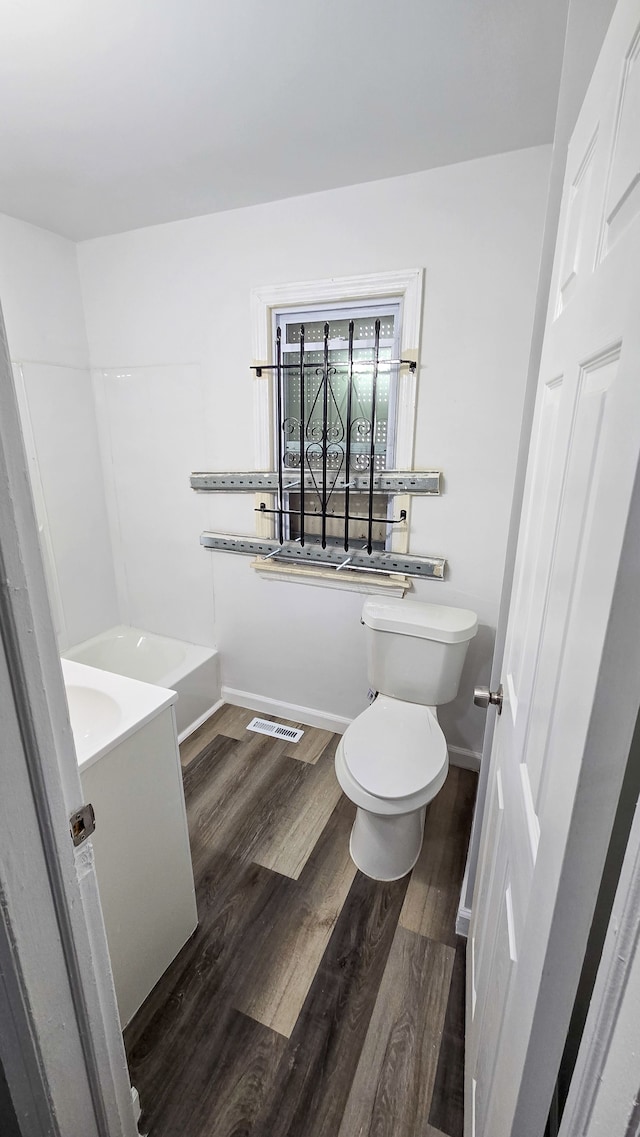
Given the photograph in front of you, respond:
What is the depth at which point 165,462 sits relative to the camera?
95.4 inches

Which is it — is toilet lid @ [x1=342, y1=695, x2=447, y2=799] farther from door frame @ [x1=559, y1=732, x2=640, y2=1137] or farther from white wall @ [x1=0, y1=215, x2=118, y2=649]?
white wall @ [x1=0, y1=215, x2=118, y2=649]

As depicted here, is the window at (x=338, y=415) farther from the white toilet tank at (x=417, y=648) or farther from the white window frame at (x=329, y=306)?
the white toilet tank at (x=417, y=648)

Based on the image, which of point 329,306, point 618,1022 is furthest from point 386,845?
point 329,306

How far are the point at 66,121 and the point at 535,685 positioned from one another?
1.98 m

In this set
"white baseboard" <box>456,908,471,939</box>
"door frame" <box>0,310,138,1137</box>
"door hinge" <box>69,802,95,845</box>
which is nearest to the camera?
"door frame" <box>0,310,138,1137</box>

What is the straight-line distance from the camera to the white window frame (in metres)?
1.79

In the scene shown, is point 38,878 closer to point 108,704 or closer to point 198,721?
point 108,704

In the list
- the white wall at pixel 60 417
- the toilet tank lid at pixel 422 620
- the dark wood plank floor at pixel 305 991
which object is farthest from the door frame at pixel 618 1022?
the white wall at pixel 60 417

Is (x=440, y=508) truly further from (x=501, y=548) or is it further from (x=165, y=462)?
(x=165, y=462)

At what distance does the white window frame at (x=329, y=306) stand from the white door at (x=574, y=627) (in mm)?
963

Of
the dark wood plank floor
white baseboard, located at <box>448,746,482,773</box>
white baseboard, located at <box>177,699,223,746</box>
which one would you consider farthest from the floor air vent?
white baseboard, located at <box>448,746,482,773</box>

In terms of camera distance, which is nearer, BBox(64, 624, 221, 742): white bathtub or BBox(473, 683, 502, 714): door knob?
BBox(473, 683, 502, 714): door knob

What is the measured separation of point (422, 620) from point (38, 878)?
140cm

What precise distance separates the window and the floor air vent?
3.26 ft
